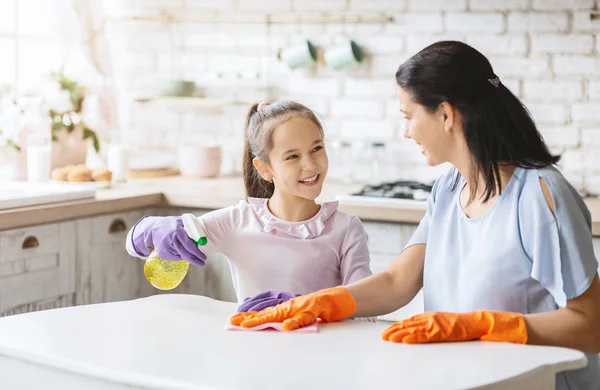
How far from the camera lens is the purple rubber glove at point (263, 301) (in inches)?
74.6

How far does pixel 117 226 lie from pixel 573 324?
2.05 metres

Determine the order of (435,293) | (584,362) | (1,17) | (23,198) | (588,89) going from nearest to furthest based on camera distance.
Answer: (584,362), (435,293), (23,198), (588,89), (1,17)

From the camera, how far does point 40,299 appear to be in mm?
3135

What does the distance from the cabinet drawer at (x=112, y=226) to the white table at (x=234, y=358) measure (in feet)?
4.94

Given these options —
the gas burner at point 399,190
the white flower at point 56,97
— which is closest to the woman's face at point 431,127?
the gas burner at point 399,190

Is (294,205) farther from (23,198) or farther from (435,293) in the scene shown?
(23,198)

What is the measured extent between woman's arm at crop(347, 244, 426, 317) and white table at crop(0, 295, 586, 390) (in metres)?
0.15

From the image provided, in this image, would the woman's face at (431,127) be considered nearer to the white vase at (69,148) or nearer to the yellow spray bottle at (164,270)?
the yellow spray bottle at (164,270)

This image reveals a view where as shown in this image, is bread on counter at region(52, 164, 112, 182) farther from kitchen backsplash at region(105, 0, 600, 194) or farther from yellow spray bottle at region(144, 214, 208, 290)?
yellow spray bottle at region(144, 214, 208, 290)

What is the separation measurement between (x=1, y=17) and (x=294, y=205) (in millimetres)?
2254

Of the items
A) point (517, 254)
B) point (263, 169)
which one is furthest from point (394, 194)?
point (517, 254)

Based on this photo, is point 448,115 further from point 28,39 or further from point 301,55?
point 28,39

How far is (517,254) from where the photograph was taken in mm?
1877

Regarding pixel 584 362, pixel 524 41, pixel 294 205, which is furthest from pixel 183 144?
pixel 584 362
